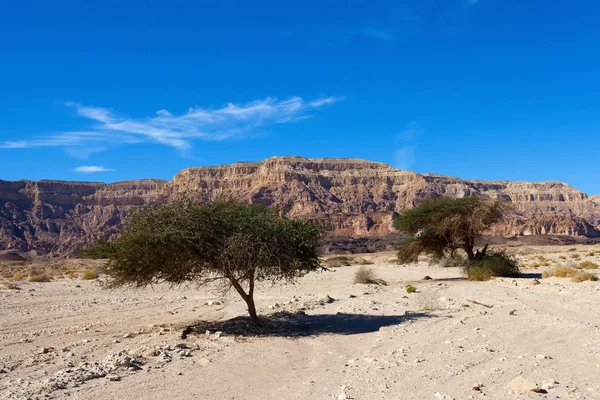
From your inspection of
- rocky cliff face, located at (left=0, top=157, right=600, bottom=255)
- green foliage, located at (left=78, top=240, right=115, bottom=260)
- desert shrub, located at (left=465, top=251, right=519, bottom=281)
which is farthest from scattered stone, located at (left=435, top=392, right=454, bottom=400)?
rocky cliff face, located at (left=0, top=157, right=600, bottom=255)

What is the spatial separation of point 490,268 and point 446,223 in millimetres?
3585

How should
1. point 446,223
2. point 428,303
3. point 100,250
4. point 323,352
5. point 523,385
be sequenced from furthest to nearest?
point 446,223
point 428,303
point 100,250
point 323,352
point 523,385

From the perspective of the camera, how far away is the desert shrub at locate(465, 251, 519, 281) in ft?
92.2

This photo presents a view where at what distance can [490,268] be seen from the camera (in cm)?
2838

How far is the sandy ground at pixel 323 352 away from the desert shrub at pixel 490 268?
814 cm

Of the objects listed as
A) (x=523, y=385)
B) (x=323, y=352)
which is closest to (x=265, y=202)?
(x=323, y=352)

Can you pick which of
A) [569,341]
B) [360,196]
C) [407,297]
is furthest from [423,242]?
[360,196]

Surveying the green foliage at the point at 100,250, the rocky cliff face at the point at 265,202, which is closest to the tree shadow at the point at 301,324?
the green foliage at the point at 100,250

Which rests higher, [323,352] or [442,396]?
[442,396]

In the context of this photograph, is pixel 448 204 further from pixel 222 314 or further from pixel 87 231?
pixel 87 231

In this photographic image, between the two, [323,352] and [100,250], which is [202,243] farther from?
[323,352]

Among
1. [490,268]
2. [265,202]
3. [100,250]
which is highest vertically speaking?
[265,202]

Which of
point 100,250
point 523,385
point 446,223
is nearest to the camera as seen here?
point 523,385

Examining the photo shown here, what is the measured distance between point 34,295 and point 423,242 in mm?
21793
